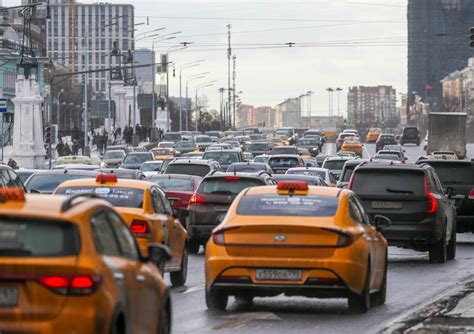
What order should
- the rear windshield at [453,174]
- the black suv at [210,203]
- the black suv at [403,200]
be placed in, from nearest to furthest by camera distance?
1. the black suv at [403,200]
2. the black suv at [210,203]
3. the rear windshield at [453,174]

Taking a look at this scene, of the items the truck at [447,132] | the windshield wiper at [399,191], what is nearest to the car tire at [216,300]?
the windshield wiper at [399,191]

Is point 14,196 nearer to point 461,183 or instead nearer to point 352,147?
point 461,183

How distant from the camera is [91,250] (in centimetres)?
1021

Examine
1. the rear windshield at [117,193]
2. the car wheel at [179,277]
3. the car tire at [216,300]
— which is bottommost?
the car wheel at [179,277]

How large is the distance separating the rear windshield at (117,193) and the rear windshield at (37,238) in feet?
32.6

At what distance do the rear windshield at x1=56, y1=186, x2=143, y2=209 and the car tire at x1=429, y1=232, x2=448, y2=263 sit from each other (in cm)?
794

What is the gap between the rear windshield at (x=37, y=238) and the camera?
10.1 m

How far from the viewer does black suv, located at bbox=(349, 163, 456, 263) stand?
2641 cm

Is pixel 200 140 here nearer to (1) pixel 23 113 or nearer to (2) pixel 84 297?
(1) pixel 23 113

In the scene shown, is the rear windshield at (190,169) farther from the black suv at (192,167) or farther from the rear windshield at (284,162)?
the rear windshield at (284,162)

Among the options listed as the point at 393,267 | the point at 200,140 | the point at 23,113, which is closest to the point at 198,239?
the point at 393,267

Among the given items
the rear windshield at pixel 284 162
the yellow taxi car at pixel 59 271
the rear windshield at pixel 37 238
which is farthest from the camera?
the rear windshield at pixel 284 162

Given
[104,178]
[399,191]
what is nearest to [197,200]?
[399,191]

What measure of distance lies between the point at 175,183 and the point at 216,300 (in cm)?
1715
